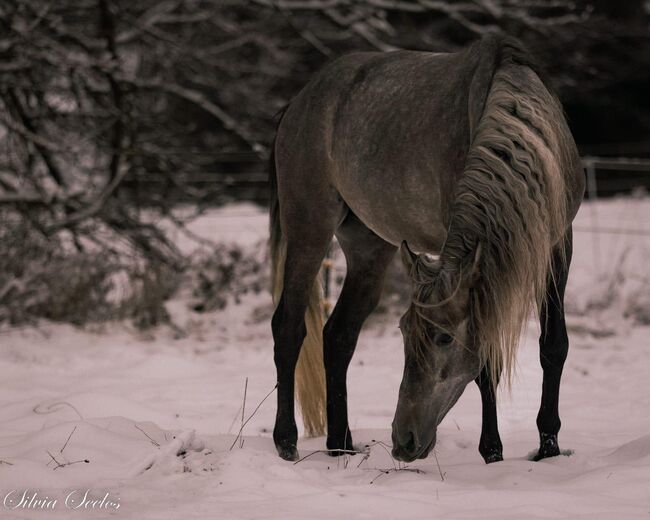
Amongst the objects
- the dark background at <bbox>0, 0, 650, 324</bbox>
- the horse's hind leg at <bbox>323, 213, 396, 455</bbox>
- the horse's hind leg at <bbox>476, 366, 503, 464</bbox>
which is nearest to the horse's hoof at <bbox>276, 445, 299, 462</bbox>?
the horse's hind leg at <bbox>323, 213, 396, 455</bbox>

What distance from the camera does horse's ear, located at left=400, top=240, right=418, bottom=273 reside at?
290 centimetres

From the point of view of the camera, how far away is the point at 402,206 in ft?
11.8

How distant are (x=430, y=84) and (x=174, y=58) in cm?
567

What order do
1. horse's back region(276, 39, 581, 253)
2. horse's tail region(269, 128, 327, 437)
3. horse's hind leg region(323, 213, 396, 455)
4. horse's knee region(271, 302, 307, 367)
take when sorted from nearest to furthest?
horse's back region(276, 39, 581, 253) → horse's knee region(271, 302, 307, 367) → horse's hind leg region(323, 213, 396, 455) → horse's tail region(269, 128, 327, 437)

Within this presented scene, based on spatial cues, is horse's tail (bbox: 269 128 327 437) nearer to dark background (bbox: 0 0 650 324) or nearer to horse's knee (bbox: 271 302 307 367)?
horse's knee (bbox: 271 302 307 367)

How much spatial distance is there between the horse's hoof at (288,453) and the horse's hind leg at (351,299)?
1.06 ft

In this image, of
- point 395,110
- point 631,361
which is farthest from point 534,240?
point 631,361

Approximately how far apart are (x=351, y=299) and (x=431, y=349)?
129 cm

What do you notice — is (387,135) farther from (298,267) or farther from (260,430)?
(260,430)

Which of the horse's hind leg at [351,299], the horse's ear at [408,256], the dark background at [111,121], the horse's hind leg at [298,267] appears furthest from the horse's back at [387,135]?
the dark background at [111,121]

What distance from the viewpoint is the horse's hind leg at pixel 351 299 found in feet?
13.4

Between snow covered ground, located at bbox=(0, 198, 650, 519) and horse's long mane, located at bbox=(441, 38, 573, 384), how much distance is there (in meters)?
0.51

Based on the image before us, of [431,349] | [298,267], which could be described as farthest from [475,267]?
[298,267]

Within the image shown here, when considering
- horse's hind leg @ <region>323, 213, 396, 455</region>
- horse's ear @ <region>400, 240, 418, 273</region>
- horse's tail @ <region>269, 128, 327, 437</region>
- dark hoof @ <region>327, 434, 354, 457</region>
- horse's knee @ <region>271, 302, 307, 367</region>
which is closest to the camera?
horse's ear @ <region>400, 240, 418, 273</region>
